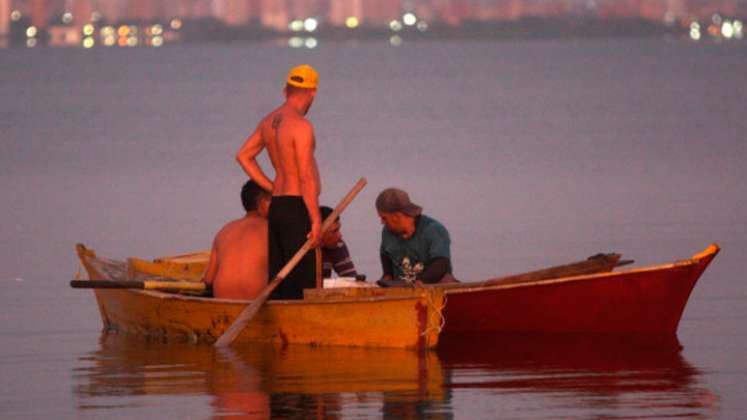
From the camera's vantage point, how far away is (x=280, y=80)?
11875 cm

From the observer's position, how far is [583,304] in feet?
51.3

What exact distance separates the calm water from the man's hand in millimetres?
789

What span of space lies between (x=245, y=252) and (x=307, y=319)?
2.30 feet

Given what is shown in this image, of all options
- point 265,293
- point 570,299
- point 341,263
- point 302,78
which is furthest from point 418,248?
point 302,78

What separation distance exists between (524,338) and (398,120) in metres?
51.5

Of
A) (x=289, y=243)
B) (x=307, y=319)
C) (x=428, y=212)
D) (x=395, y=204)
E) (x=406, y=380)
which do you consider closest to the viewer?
(x=406, y=380)

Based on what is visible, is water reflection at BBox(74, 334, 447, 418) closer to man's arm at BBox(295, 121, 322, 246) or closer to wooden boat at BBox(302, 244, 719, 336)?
wooden boat at BBox(302, 244, 719, 336)

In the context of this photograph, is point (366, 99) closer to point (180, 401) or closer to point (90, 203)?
point (90, 203)

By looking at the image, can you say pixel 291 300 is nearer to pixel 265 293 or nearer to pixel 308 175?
pixel 265 293

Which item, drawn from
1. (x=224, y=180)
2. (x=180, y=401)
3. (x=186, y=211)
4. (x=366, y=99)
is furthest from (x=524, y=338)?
(x=366, y=99)

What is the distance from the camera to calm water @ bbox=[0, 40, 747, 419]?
534 inches

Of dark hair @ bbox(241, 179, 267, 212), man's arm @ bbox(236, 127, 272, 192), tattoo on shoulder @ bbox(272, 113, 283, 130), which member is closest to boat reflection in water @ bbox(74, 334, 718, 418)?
dark hair @ bbox(241, 179, 267, 212)

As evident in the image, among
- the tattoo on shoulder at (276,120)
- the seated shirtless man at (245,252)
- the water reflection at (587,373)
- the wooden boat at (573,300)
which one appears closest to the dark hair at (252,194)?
the seated shirtless man at (245,252)

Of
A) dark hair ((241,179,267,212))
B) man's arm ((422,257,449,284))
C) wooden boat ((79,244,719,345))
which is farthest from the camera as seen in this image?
man's arm ((422,257,449,284))
